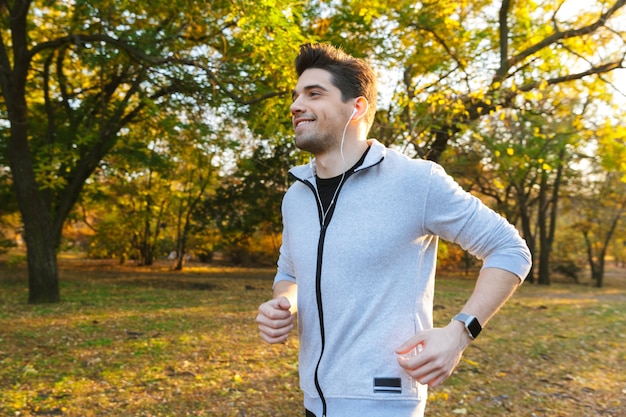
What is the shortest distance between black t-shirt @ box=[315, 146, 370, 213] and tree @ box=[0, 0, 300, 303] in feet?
16.8

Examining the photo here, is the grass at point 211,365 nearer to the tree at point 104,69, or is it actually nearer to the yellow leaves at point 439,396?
the yellow leaves at point 439,396

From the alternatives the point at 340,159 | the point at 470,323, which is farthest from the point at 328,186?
the point at 470,323

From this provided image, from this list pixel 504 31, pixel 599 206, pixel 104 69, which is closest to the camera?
pixel 504 31

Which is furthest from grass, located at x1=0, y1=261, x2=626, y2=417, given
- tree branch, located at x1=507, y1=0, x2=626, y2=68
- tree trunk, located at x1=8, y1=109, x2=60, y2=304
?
tree branch, located at x1=507, y1=0, x2=626, y2=68

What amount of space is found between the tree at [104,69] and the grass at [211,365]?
2.59 m

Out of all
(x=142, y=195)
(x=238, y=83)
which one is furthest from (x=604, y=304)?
(x=142, y=195)

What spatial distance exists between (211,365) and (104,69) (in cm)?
806

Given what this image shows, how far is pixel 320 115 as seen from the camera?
80.8 inches

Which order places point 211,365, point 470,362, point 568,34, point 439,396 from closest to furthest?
point 439,396 < point 211,365 < point 470,362 < point 568,34

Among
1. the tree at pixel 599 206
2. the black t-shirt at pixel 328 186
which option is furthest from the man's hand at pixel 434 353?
the tree at pixel 599 206

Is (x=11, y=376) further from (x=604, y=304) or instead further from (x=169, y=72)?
(x=604, y=304)

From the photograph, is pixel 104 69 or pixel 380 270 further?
pixel 104 69

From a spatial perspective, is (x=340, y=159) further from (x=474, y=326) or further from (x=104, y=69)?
(x=104, y=69)

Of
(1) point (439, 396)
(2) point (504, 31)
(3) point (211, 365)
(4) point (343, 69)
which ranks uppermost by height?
(2) point (504, 31)
